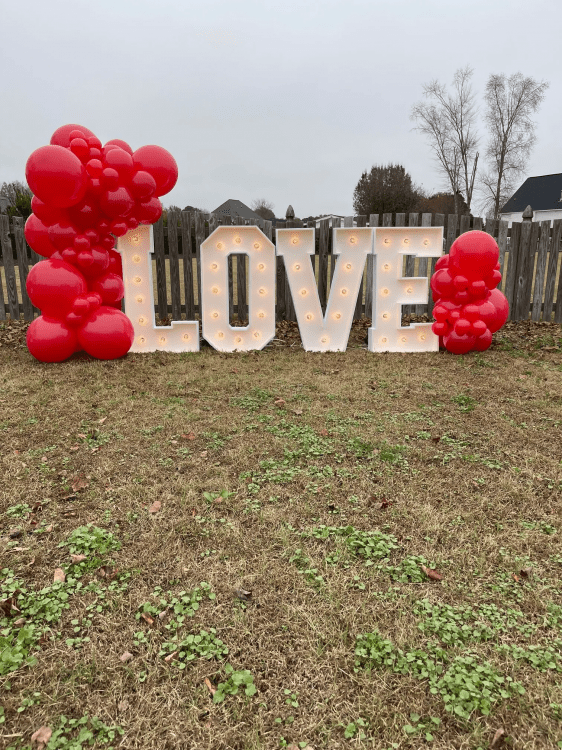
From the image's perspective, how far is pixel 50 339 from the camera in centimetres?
586

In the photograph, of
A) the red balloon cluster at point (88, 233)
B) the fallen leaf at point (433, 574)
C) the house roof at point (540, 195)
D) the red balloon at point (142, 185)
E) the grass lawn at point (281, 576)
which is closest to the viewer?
the grass lawn at point (281, 576)

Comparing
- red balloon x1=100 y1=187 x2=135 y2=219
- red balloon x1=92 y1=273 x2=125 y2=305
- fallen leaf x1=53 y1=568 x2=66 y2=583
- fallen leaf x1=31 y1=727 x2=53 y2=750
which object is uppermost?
red balloon x1=100 y1=187 x2=135 y2=219

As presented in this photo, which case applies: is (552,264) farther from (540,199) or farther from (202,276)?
(540,199)

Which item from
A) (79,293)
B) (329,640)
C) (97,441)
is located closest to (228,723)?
(329,640)

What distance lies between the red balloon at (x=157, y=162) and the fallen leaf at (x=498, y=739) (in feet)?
20.5

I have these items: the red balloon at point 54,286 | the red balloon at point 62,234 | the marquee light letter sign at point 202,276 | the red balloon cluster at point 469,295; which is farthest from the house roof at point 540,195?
the red balloon at point 54,286

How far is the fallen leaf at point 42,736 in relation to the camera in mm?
1553

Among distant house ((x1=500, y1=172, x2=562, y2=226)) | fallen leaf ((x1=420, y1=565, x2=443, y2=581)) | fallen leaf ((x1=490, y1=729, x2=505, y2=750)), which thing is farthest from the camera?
distant house ((x1=500, y1=172, x2=562, y2=226))

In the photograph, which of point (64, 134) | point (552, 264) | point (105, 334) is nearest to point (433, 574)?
point (105, 334)

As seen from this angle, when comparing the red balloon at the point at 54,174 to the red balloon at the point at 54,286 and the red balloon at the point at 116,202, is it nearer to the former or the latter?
the red balloon at the point at 116,202

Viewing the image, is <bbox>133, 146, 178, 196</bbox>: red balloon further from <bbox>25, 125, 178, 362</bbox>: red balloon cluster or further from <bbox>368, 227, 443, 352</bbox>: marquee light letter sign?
<bbox>368, 227, 443, 352</bbox>: marquee light letter sign

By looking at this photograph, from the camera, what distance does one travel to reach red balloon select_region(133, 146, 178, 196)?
6008 millimetres

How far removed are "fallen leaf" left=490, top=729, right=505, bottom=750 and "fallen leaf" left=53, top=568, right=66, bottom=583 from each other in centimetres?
187

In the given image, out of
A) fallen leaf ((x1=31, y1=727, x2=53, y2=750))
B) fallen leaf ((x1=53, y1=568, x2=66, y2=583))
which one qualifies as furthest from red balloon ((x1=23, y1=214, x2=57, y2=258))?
fallen leaf ((x1=31, y1=727, x2=53, y2=750))
